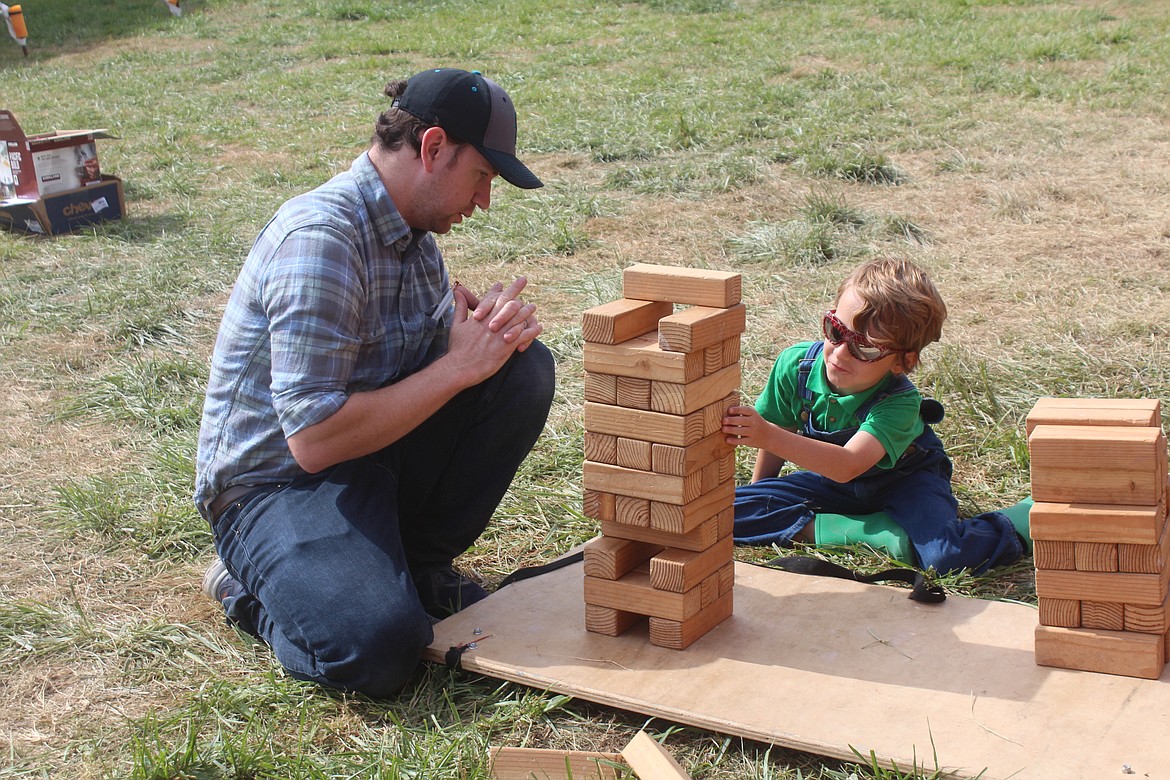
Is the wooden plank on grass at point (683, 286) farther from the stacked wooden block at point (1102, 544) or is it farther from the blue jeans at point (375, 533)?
the stacked wooden block at point (1102, 544)

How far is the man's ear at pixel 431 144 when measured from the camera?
2.79m

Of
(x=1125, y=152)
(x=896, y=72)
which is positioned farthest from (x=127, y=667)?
→ (x=896, y=72)

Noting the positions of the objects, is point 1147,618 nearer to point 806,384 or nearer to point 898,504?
point 898,504

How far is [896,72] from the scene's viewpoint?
32.8 ft

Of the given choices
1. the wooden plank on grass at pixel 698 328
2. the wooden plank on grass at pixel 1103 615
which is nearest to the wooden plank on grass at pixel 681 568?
the wooden plank on grass at pixel 698 328

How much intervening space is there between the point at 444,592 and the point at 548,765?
0.91 meters

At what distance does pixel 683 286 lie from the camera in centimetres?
277

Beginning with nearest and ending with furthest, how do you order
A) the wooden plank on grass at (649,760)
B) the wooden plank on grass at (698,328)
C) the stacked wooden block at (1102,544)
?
the wooden plank on grass at (649,760), the stacked wooden block at (1102,544), the wooden plank on grass at (698,328)

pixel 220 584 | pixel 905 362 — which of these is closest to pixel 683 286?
pixel 905 362

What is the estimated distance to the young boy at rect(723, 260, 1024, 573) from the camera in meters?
3.17

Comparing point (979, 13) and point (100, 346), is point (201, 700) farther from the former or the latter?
point (979, 13)

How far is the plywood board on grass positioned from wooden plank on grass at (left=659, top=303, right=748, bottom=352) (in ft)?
2.43

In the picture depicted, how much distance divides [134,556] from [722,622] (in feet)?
5.96

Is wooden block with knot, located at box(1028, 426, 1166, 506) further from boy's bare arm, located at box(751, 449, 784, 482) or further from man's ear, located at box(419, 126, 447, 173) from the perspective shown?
man's ear, located at box(419, 126, 447, 173)
